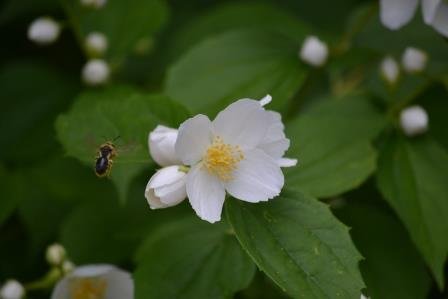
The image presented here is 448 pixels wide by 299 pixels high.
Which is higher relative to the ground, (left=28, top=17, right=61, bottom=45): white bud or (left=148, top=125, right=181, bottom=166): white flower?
(left=148, top=125, right=181, bottom=166): white flower

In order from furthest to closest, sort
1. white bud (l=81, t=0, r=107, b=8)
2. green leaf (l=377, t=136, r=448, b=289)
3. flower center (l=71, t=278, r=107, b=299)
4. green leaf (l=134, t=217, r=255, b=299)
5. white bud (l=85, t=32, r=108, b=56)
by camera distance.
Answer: white bud (l=85, t=32, r=108, b=56), white bud (l=81, t=0, r=107, b=8), flower center (l=71, t=278, r=107, b=299), green leaf (l=377, t=136, r=448, b=289), green leaf (l=134, t=217, r=255, b=299)

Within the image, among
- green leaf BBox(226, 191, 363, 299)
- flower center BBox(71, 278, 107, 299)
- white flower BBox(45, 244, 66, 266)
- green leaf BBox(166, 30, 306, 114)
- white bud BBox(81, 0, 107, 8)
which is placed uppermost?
white bud BBox(81, 0, 107, 8)

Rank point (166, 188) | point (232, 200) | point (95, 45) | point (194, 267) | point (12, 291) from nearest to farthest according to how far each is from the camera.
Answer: point (166, 188)
point (232, 200)
point (194, 267)
point (12, 291)
point (95, 45)

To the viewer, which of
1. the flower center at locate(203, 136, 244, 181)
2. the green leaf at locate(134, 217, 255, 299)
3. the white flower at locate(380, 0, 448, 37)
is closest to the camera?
the flower center at locate(203, 136, 244, 181)

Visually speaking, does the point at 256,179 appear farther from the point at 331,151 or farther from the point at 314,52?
the point at 314,52

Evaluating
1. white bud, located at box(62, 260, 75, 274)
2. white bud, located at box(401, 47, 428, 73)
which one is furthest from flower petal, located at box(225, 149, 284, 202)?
white bud, located at box(401, 47, 428, 73)

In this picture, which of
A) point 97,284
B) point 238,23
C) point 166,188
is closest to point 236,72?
point 238,23

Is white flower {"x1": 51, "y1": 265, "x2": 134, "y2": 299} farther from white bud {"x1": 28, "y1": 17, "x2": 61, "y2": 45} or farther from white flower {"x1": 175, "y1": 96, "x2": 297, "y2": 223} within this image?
white bud {"x1": 28, "y1": 17, "x2": 61, "y2": 45}
